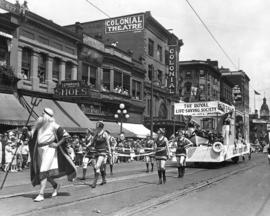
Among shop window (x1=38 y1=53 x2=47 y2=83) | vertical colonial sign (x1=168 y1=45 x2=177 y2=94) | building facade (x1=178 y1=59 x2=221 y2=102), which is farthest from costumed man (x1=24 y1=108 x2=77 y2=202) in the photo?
building facade (x1=178 y1=59 x2=221 y2=102)

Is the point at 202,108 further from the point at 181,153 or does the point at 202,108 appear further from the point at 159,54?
the point at 159,54

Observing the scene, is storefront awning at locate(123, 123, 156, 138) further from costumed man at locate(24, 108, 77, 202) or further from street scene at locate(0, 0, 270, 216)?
costumed man at locate(24, 108, 77, 202)

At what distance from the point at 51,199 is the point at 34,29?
20985mm

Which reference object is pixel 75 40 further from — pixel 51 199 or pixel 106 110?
pixel 51 199

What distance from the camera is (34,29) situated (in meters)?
29.1

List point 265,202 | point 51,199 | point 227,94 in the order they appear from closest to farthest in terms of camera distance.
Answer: point 51,199
point 265,202
point 227,94

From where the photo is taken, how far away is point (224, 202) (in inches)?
408

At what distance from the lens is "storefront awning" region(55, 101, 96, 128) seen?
3005 cm

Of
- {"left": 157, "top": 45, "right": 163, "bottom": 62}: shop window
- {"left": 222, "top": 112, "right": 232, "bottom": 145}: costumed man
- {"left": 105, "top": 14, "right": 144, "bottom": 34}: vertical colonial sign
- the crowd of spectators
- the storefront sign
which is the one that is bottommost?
the crowd of spectators

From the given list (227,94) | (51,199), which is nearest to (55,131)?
(51,199)

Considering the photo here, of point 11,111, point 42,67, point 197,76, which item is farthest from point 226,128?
point 197,76

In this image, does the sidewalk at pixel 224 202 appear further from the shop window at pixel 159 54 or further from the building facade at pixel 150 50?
the shop window at pixel 159 54

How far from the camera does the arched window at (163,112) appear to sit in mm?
49838

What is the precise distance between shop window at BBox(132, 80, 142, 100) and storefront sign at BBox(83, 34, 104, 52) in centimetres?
692
